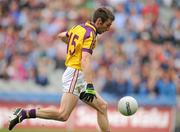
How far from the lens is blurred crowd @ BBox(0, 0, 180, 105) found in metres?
17.1

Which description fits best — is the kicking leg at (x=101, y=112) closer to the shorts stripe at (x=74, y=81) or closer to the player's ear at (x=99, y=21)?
the shorts stripe at (x=74, y=81)

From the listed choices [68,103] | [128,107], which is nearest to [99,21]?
[68,103]

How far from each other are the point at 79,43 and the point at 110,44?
8711mm

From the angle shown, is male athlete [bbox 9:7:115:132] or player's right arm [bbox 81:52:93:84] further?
male athlete [bbox 9:7:115:132]

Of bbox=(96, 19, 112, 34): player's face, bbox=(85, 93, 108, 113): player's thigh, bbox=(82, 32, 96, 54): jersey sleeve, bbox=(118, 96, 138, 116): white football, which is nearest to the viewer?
bbox=(82, 32, 96, 54): jersey sleeve

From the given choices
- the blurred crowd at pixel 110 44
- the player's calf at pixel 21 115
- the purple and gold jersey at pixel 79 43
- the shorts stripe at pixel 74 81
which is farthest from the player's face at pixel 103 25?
the blurred crowd at pixel 110 44

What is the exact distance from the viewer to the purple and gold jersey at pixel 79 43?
964cm

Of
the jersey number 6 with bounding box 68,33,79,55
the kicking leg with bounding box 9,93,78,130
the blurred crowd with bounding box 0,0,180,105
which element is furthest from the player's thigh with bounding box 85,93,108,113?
the blurred crowd with bounding box 0,0,180,105

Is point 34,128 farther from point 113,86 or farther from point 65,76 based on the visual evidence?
point 65,76

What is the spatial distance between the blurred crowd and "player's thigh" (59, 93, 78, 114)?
6761mm

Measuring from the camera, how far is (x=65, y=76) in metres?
9.92

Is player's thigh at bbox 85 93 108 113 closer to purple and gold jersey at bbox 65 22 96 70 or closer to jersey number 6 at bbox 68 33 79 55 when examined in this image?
purple and gold jersey at bbox 65 22 96 70

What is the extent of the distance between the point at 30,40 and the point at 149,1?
455cm

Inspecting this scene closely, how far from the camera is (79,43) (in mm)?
9750
